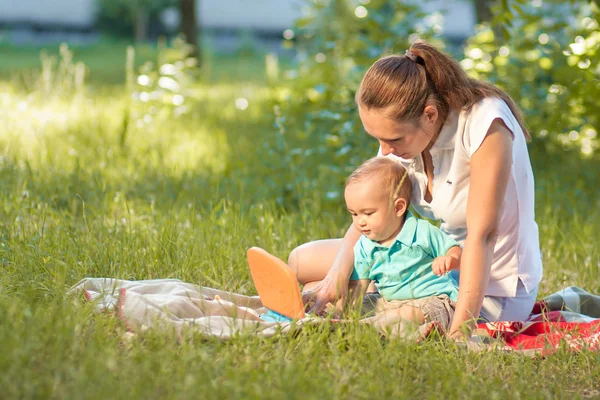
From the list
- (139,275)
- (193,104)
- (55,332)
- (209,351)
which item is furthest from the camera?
(193,104)

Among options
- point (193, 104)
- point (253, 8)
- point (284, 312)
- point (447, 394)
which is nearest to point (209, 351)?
point (284, 312)

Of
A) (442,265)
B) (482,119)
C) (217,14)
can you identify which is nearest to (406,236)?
(442,265)

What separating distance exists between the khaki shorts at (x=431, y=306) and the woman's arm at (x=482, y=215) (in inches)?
3.7

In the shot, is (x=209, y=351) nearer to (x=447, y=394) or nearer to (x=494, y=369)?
(x=447, y=394)

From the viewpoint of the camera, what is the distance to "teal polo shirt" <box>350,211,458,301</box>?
9.07 feet

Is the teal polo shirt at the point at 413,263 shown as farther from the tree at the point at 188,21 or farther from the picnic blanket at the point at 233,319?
the tree at the point at 188,21

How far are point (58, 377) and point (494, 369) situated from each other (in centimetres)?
136

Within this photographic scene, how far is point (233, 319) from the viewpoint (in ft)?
8.24

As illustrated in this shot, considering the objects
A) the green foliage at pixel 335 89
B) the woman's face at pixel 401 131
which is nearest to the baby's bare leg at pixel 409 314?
the woman's face at pixel 401 131

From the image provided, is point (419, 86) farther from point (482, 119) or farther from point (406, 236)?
point (406, 236)

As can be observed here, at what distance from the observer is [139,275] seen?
3.12 meters

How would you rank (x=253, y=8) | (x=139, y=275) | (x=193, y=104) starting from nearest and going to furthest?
(x=139, y=275) < (x=193, y=104) < (x=253, y=8)

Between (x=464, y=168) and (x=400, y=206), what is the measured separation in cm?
28

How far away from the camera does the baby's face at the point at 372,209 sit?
9.07ft
